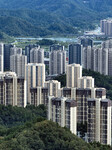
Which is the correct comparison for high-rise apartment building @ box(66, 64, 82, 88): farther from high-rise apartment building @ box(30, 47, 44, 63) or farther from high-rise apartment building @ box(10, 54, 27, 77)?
high-rise apartment building @ box(30, 47, 44, 63)

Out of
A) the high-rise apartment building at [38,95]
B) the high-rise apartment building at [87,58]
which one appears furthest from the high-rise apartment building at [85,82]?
the high-rise apartment building at [87,58]

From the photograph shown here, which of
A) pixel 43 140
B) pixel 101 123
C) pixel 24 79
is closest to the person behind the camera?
pixel 43 140

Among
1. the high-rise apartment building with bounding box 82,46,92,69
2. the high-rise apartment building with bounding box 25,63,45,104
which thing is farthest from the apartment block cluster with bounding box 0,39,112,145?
the high-rise apartment building with bounding box 82,46,92,69

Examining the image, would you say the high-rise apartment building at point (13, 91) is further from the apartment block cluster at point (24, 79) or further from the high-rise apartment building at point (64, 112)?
the high-rise apartment building at point (64, 112)

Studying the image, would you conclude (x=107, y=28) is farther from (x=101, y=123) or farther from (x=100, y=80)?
(x=101, y=123)

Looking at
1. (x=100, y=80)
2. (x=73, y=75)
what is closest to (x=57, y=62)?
(x=100, y=80)

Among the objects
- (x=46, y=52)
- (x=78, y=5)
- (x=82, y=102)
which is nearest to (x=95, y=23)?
(x=78, y=5)
